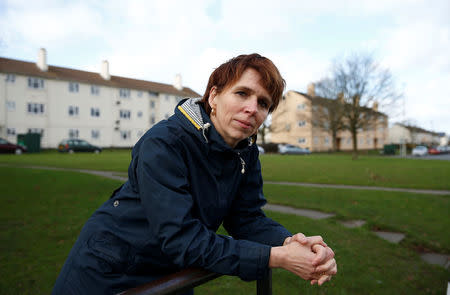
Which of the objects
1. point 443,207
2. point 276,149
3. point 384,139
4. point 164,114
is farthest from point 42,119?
point 384,139

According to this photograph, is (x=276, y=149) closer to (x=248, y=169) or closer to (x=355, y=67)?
(x=355, y=67)

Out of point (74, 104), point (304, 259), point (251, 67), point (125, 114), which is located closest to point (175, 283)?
point (304, 259)

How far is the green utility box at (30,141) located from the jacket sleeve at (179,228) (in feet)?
132

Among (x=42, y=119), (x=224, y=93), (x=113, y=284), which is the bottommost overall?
(x=113, y=284)

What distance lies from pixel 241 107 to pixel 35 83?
4933cm

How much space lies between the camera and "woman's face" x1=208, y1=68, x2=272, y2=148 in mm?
1645

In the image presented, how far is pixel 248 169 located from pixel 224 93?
1.61 ft

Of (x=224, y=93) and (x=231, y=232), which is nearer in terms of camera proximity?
(x=224, y=93)

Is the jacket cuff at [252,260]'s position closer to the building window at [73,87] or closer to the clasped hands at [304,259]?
the clasped hands at [304,259]

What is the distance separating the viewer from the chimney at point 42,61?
44888mm

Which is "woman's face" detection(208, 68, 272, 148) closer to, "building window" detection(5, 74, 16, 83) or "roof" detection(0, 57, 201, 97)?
"roof" detection(0, 57, 201, 97)

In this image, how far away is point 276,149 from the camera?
52.8 metres

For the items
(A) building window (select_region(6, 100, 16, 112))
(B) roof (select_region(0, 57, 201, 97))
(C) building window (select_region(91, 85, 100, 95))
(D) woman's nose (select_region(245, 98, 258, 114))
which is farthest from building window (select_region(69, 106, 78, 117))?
(D) woman's nose (select_region(245, 98, 258, 114))

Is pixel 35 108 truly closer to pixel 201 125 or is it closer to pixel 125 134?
pixel 125 134
